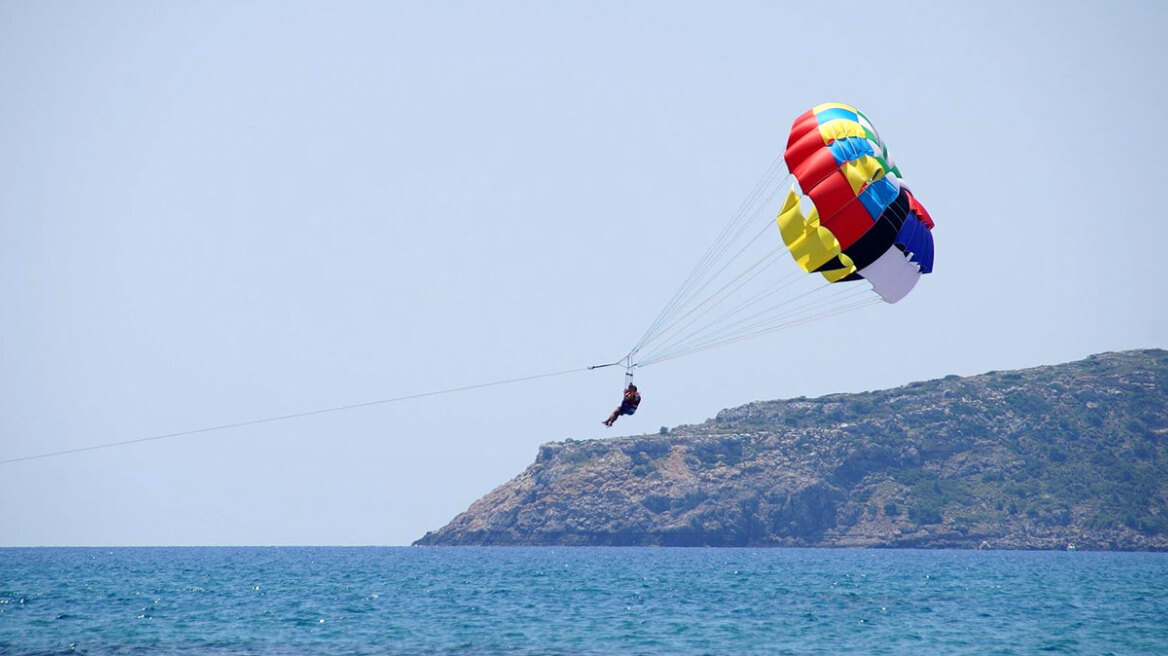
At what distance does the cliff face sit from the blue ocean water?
307 feet

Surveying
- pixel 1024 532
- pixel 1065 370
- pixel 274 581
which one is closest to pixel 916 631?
pixel 274 581

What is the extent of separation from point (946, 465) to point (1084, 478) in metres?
19.5

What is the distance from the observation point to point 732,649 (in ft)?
124

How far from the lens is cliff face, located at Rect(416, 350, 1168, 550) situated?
17138 cm

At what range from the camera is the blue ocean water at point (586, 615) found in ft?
127

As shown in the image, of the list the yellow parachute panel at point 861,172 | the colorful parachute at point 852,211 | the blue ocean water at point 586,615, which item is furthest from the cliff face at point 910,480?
the yellow parachute panel at point 861,172

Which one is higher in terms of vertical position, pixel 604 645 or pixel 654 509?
pixel 654 509

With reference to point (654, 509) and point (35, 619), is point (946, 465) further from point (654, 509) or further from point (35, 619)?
point (35, 619)

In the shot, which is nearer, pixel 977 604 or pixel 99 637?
pixel 99 637

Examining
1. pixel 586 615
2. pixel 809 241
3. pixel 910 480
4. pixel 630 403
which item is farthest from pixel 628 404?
pixel 910 480

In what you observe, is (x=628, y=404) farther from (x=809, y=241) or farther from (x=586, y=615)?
(x=586, y=615)

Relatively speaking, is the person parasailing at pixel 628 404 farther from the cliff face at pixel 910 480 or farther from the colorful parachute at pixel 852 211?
the cliff face at pixel 910 480

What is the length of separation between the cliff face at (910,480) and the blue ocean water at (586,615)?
307 feet

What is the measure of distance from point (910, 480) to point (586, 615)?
14462cm
